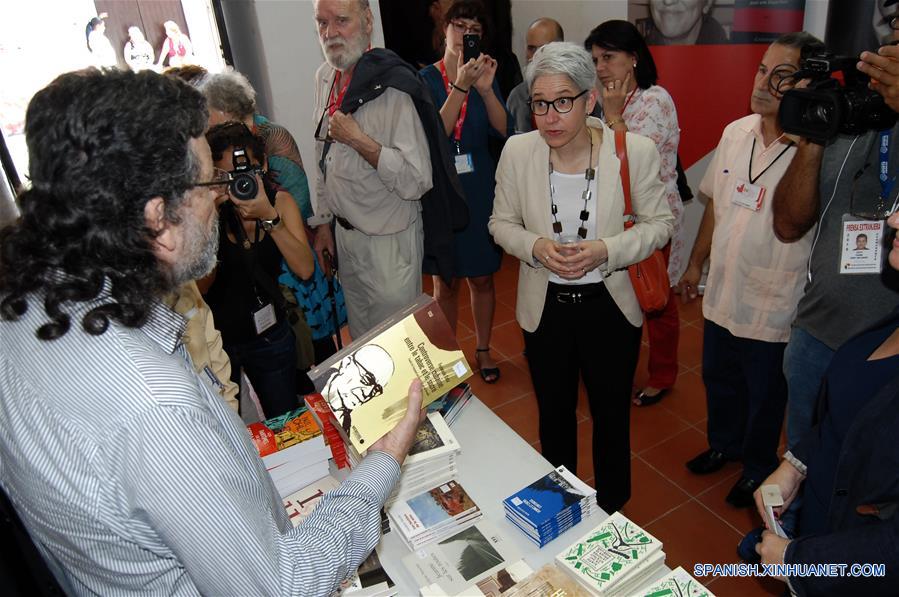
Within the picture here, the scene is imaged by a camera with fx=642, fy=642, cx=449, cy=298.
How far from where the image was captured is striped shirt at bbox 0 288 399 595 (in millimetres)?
869

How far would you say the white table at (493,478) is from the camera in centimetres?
153

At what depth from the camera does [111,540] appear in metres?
0.92

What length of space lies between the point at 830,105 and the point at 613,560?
1.38 meters

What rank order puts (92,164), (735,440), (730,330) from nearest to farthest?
1. (92,164)
2. (730,330)
3. (735,440)

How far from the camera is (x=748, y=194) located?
2336mm

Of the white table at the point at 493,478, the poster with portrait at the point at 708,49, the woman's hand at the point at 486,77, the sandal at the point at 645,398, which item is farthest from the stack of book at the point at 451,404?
the poster with portrait at the point at 708,49

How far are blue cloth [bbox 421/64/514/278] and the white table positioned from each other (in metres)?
1.42

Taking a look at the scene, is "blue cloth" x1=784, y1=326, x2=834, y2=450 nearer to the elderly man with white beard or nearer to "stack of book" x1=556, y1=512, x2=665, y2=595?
"stack of book" x1=556, y1=512, x2=665, y2=595

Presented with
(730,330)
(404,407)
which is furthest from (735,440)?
(404,407)

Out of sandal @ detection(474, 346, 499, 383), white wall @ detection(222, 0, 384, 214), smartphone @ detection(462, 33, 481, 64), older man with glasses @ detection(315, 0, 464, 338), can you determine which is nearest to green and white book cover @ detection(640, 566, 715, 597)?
older man with glasses @ detection(315, 0, 464, 338)

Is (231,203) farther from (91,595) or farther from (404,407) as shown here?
(91,595)

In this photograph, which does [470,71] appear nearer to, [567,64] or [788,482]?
[567,64]

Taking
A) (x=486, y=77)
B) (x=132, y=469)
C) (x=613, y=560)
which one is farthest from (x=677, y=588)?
(x=486, y=77)

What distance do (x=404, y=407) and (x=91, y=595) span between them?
695mm
